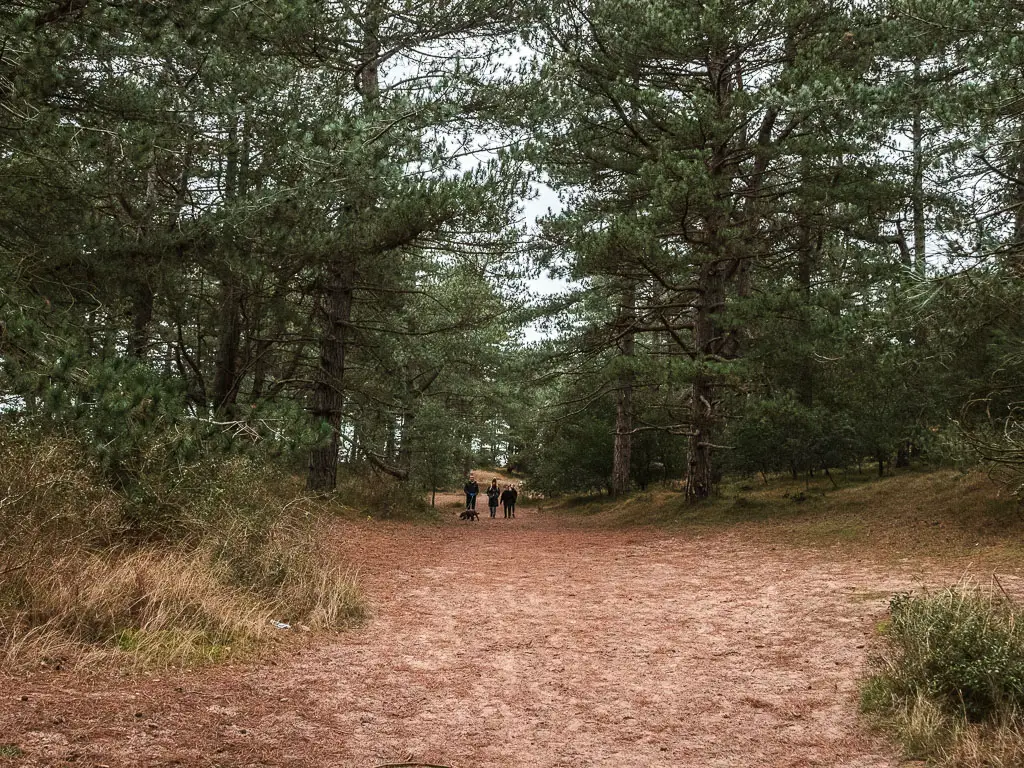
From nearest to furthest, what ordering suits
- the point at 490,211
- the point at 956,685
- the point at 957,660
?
the point at 956,685 → the point at 957,660 → the point at 490,211

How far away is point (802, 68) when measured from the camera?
11547 mm

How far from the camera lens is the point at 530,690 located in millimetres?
5055

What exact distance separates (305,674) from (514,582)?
430cm

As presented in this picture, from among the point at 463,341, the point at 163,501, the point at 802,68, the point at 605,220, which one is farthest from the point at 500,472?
the point at 163,501

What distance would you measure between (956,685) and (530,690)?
2.51 metres

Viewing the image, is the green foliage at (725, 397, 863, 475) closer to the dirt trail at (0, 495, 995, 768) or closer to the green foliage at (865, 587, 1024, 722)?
the dirt trail at (0, 495, 995, 768)

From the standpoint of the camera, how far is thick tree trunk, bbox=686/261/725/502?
14.8 meters

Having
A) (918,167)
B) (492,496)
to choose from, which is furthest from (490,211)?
(492,496)

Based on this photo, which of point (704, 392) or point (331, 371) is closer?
point (331, 371)

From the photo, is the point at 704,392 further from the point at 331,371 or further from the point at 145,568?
the point at 145,568

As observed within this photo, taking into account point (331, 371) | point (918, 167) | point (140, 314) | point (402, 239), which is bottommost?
point (331, 371)

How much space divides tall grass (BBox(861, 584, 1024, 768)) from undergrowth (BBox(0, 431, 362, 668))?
4098 mm

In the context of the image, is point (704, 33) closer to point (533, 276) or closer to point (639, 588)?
point (533, 276)

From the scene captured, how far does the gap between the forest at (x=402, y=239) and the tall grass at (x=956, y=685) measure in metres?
2.40
